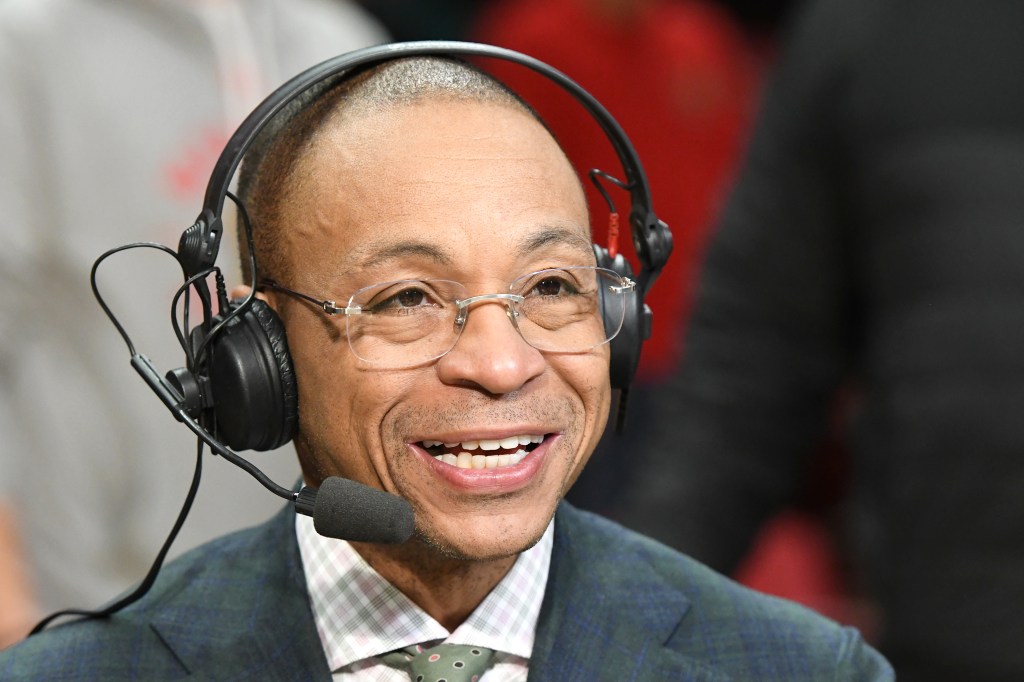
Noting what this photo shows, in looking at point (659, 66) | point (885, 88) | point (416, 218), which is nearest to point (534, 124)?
point (416, 218)

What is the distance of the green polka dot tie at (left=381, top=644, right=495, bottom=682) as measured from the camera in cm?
212

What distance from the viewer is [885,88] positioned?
3098mm

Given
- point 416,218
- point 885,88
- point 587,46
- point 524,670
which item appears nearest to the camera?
point 416,218

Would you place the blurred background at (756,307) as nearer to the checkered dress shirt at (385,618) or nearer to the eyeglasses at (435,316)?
the checkered dress shirt at (385,618)

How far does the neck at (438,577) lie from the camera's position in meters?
2.17

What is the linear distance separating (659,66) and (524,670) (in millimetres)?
2484

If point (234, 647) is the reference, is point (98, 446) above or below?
below

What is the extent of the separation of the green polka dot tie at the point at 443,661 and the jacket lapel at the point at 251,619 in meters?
0.10

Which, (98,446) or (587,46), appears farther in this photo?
(587,46)

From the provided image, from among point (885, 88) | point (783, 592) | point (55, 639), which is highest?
point (885, 88)

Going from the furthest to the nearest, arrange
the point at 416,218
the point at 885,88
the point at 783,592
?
the point at 783,592, the point at 885,88, the point at 416,218

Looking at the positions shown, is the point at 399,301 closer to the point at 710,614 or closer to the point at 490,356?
the point at 490,356

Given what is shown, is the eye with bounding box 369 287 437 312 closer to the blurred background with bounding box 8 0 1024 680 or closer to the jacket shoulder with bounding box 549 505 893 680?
the jacket shoulder with bounding box 549 505 893 680

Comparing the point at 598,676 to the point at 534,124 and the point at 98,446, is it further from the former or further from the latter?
the point at 98,446
